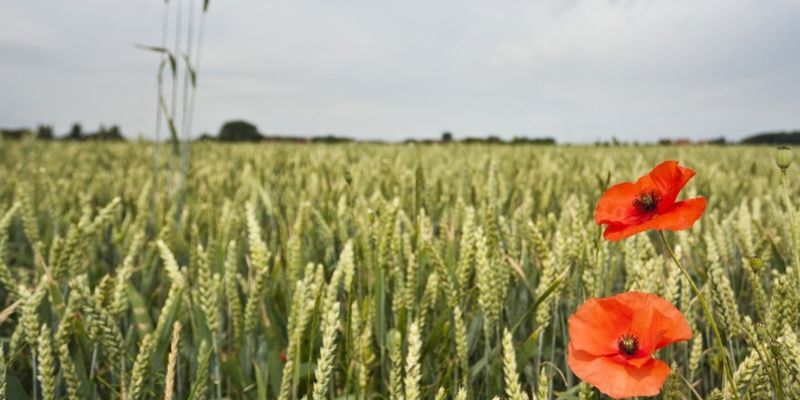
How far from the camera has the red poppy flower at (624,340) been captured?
1.61ft

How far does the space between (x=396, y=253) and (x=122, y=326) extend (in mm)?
694

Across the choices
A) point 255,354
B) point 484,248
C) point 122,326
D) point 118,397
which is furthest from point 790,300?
point 122,326

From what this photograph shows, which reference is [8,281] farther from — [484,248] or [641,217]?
[641,217]

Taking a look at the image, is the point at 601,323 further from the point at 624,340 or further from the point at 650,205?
the point at 650,205

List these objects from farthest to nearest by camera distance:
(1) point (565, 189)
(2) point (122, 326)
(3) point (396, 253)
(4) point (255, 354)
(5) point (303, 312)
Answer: (1) point (565, 189) < (2) point (122, 326) < (4) point (255, 354) < (3) point (396, 253) < (5) point (303, 312)

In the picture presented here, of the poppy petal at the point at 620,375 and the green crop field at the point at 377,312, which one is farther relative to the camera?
the green crop field at the point at 377,312

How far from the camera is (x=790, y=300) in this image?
69cm

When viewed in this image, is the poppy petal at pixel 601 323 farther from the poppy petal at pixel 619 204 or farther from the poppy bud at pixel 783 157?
the poppy bud at pixel 783 157

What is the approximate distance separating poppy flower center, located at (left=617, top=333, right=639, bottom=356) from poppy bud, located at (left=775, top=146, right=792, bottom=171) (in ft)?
0.72

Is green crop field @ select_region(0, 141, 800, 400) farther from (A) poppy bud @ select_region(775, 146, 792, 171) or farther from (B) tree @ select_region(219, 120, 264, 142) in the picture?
(B) tree @ select_region(219, 120, 264, 142)

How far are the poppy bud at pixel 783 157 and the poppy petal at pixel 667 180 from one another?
0.08 metres

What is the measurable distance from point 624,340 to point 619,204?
0.51 ft

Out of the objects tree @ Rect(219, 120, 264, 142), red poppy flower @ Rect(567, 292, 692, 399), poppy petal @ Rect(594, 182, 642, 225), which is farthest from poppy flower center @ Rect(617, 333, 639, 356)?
tree @ Rect(219, 120, 264, 142)

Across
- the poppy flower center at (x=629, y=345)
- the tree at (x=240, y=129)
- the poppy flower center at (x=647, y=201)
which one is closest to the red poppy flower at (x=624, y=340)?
the poppy flower center at (x=629, y=345)
